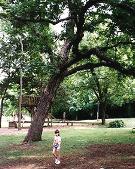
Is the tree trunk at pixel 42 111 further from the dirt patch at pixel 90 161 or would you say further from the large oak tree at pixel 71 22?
the dirt patch at pixel 90 161

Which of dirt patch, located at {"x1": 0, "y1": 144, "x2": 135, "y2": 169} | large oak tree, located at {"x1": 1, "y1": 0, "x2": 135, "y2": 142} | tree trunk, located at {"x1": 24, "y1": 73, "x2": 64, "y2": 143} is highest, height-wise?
large oak tree, located at {"x1": 1, "y1": 0, "x2": 135, "y2": 142}

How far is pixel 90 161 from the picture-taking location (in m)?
17.4

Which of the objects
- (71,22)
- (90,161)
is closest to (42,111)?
(71,22)

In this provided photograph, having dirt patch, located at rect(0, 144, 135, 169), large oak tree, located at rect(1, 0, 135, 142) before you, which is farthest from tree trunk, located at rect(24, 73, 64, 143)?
dirt patch, located at rect(0, 144, 135, 169)

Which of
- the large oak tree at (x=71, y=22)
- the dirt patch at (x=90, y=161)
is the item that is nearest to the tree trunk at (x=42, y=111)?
the large oak tree at (x=71, y=22)

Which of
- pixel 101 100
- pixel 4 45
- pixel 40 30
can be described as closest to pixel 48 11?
pixel 40 30

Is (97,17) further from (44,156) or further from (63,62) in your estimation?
(44,156)

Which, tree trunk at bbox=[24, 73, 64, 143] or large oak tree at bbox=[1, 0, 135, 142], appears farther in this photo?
tree trunk at bbox=[24, 73, 64, 143]

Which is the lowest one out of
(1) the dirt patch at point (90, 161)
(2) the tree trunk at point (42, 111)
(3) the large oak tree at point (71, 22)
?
(1) the dirt patch at point (90, 161)

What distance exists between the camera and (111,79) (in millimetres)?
45719

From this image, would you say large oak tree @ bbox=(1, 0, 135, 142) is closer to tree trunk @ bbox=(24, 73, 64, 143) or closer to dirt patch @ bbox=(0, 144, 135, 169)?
tree trunk @ bbox=(24, 73, 64, 143)

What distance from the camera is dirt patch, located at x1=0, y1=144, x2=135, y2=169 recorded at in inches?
640

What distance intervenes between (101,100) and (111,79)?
375cm

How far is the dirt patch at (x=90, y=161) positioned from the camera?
640 inches
